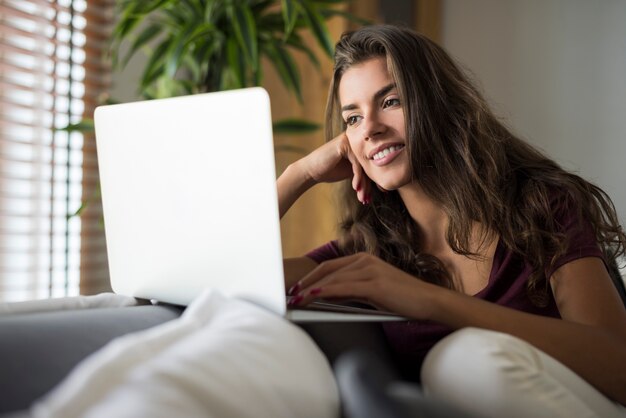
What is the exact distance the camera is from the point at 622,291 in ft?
4.40

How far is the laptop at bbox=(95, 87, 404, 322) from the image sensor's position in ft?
2.70

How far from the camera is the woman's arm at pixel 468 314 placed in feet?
3.01

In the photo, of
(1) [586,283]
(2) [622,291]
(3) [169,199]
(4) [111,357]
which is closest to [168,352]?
(4) [111,357]

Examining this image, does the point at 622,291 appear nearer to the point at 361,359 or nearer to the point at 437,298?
the point at 437,298

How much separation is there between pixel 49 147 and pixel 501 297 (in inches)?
69.9

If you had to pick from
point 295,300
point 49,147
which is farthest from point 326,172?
point 49,147

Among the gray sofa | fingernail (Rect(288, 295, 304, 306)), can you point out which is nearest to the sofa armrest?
the gray sofa

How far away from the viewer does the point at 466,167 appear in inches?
51.2

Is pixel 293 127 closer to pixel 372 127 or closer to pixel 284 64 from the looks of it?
pixel 284 64

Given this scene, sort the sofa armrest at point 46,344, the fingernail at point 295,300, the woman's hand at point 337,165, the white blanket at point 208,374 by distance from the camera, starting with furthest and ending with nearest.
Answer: the woman's hand at point 337,165 < the fingernail at point 295,300 < the sofa armrest at point 46,344 < the white blanket at point 208,374

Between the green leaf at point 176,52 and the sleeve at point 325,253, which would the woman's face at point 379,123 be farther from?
the green leaf at point 176,52

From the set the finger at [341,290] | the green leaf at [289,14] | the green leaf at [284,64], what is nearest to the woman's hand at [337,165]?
the finger at [341,290]

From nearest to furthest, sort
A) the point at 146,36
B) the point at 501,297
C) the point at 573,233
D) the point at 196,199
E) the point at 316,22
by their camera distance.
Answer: the point at 196,199
the point at 573,233
the point at 501,297
the point at 316,22
the point at 146,36

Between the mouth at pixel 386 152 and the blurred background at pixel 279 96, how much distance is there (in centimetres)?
68
